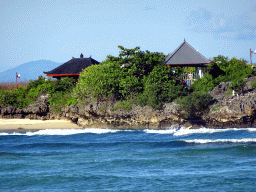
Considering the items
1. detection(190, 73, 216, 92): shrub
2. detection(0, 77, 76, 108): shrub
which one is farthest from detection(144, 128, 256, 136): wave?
detection(0, 77, 76, 108): shrub

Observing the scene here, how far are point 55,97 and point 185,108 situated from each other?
42.0 ft

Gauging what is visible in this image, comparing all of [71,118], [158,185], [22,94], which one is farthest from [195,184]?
[22,94]

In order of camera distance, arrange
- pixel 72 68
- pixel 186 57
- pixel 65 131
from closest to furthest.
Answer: pixel 65 131 → pixel 186 57 → pixel 72 68

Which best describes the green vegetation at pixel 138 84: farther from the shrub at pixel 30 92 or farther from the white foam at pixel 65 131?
the white foam at pixel 65 131

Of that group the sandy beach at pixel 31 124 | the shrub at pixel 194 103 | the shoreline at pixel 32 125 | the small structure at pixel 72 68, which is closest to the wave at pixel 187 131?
the shrub at pixel 194 103

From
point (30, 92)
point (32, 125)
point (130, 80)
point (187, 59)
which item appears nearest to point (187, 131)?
point (130, 80)

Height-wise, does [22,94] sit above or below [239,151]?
above

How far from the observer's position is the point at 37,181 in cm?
1518

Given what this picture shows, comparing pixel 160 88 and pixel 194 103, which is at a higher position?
pixel 160 88

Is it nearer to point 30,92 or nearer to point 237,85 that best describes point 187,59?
point 237,85

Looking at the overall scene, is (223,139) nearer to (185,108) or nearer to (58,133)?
(185,108)

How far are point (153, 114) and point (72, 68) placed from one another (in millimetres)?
11416

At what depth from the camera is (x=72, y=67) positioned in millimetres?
35031

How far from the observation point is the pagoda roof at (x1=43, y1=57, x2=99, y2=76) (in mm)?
34084
